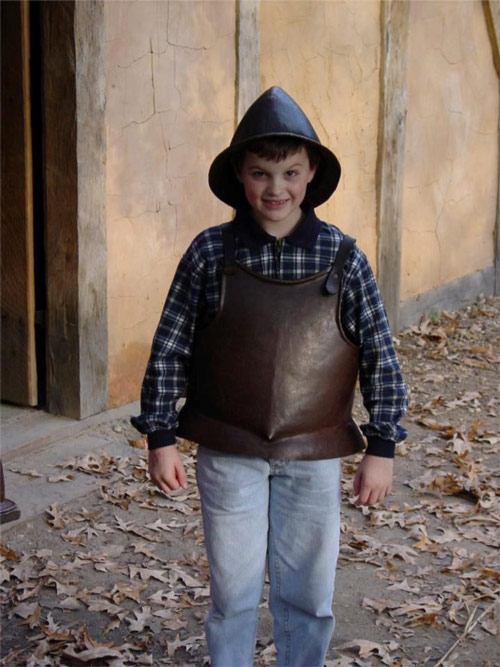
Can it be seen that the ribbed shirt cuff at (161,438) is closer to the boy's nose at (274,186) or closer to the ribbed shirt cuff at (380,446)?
the ribbed shirt cuff at (380,446)

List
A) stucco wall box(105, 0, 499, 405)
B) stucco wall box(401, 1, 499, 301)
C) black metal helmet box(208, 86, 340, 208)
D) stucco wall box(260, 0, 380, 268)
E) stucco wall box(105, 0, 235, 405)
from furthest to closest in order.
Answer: stucco wall box(401, 1, 499, 301) → stucco wall box(260, 0, 380, 268) → stucco wall box(105, 0, 499, 405) → stucco wall box(105, 0, 235, 405) → black metal helmet box(208, 86, 340, 208)

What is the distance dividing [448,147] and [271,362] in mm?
6990

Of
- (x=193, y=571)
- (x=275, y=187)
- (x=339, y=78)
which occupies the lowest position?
(x=193, y=571)

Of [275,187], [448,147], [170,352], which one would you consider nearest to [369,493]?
[170,352]

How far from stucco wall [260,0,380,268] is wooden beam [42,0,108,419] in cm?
172

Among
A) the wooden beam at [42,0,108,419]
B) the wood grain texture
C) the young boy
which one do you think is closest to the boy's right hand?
the young boy

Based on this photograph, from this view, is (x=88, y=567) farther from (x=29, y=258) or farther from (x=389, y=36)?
(x=389, y=36)

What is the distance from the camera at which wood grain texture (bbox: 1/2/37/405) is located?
5270mm

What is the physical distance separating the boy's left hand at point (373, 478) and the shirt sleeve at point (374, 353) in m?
0.02

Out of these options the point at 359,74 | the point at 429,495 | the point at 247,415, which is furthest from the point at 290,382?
the point at 359,74

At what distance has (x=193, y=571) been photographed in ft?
13.5

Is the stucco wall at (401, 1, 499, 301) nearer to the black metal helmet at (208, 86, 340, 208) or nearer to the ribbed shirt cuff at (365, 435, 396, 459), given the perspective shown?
the black metal helmet at (208, 86, 340, 208)

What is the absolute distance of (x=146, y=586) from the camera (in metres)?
3.96

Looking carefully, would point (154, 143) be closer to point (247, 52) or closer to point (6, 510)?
point (247, 52)
